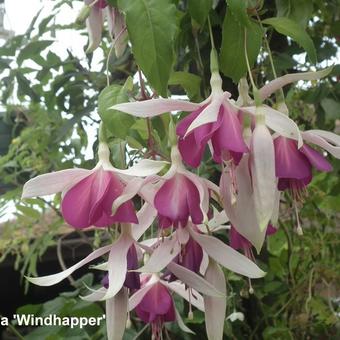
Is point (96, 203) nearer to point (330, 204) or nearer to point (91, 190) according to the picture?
point (91, 190)

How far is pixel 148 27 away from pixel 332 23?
0.59 metres

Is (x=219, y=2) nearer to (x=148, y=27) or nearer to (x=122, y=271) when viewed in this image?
(x=148, y=27)

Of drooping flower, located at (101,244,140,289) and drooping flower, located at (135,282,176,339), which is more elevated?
drooping flower, located at (101,244,140,289)

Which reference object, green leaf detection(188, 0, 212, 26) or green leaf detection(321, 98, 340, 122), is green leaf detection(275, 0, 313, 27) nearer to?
green leaf detection(188, 0, 212, 26)

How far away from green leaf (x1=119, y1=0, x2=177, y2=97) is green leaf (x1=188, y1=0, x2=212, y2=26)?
0.03 meters

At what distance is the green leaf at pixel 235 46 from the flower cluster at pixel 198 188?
0.08ft

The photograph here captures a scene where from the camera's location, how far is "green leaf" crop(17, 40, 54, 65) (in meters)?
1.07

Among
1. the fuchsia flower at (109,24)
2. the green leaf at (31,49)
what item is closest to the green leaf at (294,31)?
the fuchsia flower at (109,24)

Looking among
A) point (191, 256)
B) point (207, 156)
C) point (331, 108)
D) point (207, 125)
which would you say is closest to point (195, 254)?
point (191, 256)

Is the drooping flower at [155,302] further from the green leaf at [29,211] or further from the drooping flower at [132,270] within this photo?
the green leaf at [29,211]

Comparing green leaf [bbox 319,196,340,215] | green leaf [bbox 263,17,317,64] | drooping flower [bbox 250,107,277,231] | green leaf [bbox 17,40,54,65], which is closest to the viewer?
drooping flower [bbox 250,107,277,231]

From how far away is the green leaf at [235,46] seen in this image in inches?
18.3

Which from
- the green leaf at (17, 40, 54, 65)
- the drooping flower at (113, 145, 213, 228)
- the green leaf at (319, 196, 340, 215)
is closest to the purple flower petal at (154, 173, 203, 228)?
the drooping flower at (113, 145, 213, 228)

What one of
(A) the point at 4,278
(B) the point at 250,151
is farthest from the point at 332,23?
(A) the point at 4,278
